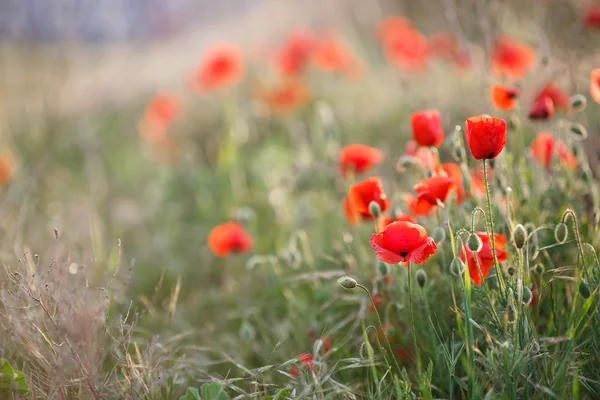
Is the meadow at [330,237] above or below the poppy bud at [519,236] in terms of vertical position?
below

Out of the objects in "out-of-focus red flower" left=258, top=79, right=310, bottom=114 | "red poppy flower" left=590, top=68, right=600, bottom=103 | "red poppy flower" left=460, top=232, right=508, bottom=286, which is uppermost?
"red poppy flower" left=590, top=68, right=600, bottom=103

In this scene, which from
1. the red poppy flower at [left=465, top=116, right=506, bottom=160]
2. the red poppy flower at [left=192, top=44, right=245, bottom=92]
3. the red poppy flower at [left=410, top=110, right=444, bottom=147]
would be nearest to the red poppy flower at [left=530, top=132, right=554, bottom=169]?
the red poppy flower at [left=410, top=110, right=444, bottom=147]

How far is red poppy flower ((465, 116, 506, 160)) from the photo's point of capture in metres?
1.29

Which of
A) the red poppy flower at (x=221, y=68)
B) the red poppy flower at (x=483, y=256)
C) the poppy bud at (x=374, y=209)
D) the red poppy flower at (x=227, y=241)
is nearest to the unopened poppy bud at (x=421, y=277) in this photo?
the red poppy flower at (x=483, y=256)

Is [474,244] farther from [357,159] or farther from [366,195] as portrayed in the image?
[357,159]

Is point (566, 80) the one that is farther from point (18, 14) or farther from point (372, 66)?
point (18, 14)

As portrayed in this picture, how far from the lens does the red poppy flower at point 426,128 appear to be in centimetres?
162

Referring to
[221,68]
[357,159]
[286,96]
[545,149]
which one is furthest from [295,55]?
[545,149]

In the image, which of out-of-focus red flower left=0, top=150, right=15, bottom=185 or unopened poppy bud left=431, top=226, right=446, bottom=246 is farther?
out-of-focus red flower left=0, top=150, right=15, bottom=185

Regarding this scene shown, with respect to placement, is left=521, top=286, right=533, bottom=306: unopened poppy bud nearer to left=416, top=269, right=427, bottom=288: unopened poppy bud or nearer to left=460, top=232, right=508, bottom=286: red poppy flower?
left=460, top=232, right=508, bottom=286: red poppy flower

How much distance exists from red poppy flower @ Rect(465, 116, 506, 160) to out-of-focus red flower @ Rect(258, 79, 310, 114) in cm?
214

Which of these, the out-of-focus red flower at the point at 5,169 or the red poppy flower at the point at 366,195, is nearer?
the red poppy flower at the point at 366,195

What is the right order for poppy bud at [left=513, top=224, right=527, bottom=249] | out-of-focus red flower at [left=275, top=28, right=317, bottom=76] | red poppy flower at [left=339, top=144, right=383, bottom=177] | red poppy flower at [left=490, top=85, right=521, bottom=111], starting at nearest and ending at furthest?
poppy bud at [left=513, top=224, right=527, bottom=249] → red poppy flower at [left=490, top=85, right=521, bottom=111] → red poppy flower at [left=339, top=144, right=383, bottom=177] → out-of-focus red flower at [left=275, top=28, right=317, bottom=76]

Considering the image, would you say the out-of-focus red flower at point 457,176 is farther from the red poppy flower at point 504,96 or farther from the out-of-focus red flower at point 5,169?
the out-of-focus red flower at point 5,169
